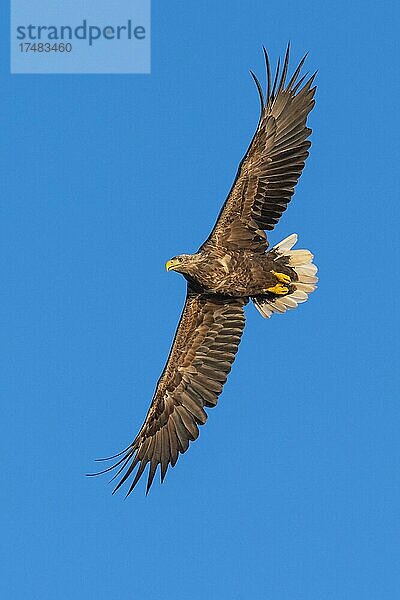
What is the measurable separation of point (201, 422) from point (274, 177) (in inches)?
105

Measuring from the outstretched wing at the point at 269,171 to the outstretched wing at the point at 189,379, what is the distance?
0.89 meters

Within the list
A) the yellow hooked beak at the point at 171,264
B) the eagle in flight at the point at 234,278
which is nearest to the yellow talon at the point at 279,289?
the eagle in flight at the point at 234,278

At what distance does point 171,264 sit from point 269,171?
1.43m

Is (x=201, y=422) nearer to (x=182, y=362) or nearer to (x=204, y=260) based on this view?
(x=182, y=362)

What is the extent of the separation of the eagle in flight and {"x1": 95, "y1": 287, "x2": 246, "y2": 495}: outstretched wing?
0.01 meters

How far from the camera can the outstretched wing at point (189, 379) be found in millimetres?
15016

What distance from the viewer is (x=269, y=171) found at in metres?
14.4

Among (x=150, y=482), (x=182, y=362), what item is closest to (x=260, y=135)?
(x=182, y=362)

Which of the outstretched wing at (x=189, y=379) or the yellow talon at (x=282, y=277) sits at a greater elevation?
the yellow talon at (x=282, y=277)

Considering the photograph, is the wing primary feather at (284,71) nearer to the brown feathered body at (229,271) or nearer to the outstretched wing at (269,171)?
the outstretched wing at (269,171)

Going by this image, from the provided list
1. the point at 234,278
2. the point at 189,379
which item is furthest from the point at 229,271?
the point at 189,379

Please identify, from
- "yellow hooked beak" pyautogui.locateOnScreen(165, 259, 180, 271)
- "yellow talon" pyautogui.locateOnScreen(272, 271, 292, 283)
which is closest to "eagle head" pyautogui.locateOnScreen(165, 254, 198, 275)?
"yellow hooked beak" pyautogui.locateOnScreen(165, 259, 180, 271)

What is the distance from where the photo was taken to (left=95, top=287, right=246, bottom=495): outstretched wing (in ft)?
49.3

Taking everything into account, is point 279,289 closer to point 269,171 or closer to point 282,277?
point 282,277
